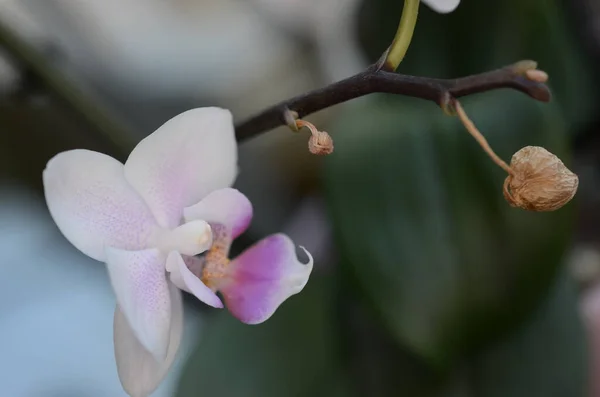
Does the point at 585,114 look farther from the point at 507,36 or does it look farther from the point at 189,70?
the point at 189,70

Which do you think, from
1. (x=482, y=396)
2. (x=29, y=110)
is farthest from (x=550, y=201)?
(x=29, y=110)

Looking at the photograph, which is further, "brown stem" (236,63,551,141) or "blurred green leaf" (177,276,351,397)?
"blurred green leaf" (177,276,351,397)

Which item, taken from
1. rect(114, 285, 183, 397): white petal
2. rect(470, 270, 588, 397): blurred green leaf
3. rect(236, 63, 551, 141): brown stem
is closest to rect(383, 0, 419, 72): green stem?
rect(236, 63, 551, 141): brown stem

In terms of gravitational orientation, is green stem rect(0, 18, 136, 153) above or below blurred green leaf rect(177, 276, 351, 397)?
above

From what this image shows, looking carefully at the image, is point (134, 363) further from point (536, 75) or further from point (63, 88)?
point (63, 88)

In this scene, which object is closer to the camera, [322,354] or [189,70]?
[322,354]

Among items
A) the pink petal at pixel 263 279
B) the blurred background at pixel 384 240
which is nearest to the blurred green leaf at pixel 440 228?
the blurred background at pixel 384 240

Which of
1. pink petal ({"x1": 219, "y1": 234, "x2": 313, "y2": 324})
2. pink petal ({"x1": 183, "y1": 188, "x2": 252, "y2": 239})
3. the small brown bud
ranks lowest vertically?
pink petal ({"x1": 219, "y1": 234, "x2": 313, "y2": 324})

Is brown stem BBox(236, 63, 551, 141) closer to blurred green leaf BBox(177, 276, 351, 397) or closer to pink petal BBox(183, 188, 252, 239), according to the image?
pink petal BBox(183, 188, 252, 239)
